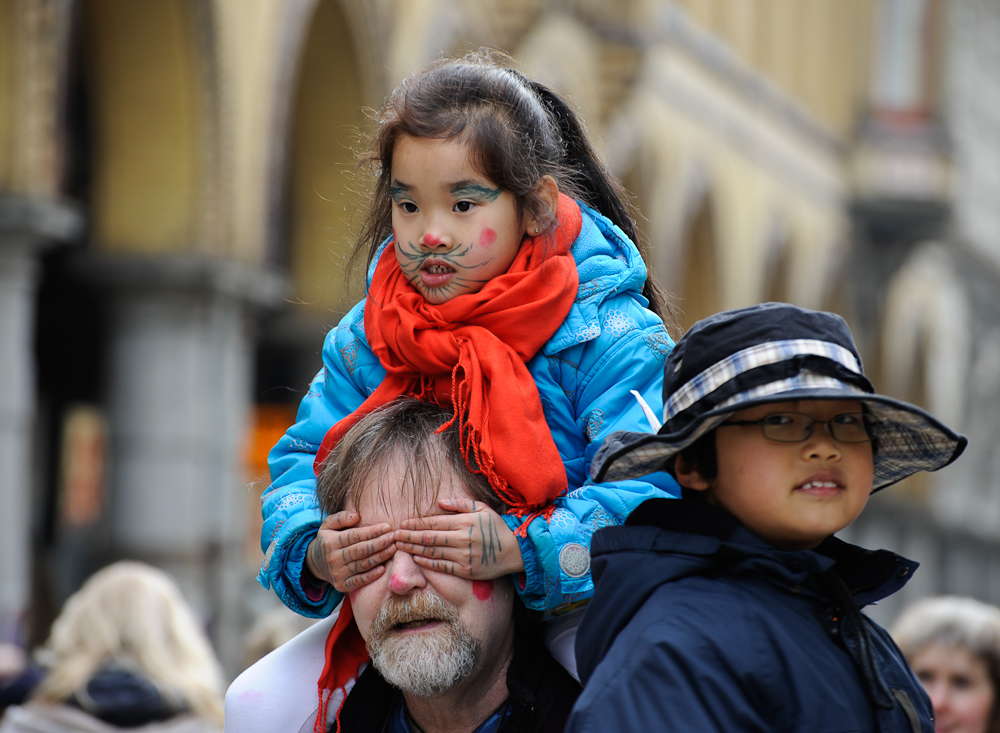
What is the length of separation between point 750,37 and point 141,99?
15.7m

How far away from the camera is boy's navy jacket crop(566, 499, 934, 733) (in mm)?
2020

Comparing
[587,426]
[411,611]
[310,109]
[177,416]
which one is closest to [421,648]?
[411,611]

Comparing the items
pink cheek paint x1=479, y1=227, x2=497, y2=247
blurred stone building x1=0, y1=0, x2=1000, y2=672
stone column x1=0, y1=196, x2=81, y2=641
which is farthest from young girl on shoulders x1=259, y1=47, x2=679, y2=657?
stone column x1=0, y1=196, x2=81, y2=641

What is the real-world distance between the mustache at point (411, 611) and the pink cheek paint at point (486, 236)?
0.56m

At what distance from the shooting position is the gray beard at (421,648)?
2.48 metres

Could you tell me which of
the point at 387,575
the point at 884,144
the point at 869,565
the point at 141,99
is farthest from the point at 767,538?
the point at 884,144

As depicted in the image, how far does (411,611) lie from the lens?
98.2 inches

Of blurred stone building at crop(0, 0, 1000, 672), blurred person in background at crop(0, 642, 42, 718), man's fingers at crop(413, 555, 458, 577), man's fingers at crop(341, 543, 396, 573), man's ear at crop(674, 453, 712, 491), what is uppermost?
blurred stone building at crop(0, 0, 1000, 672)

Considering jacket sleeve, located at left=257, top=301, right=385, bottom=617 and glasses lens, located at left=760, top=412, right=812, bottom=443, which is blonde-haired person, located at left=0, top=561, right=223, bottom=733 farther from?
glasses lens, located at left=760, top=412, right=812, bottom=443

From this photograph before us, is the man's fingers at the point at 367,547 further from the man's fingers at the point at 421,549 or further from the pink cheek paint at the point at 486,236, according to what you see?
the pink cheek paint at the point at 486,236

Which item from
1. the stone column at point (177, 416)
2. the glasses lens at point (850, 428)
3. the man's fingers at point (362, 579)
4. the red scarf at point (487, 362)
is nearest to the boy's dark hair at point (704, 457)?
the glasses lens at point (850, 428)

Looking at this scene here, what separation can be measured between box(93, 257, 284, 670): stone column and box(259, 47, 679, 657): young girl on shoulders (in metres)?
7.69

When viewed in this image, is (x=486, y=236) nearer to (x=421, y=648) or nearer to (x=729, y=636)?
(x=421, y=648)

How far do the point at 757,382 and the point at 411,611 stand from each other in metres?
0.66
